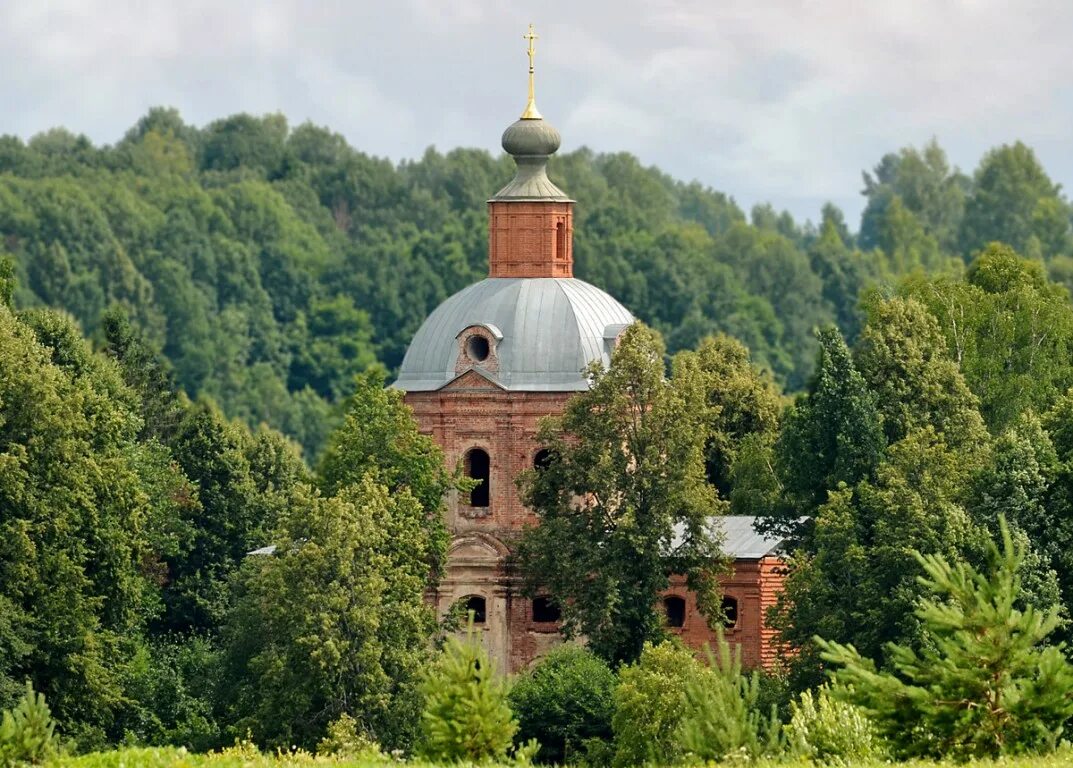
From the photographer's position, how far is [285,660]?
64250 millimetres

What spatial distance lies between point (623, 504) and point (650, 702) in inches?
246

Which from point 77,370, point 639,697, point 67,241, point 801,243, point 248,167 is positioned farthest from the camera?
point 801,243

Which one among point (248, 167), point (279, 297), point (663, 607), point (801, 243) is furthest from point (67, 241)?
point (663, 607)

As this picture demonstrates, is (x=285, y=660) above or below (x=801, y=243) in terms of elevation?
below

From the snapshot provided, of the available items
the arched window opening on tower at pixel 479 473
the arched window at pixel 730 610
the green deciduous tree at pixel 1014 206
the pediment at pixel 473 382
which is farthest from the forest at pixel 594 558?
the green deciduous tree at pixel 1014 206

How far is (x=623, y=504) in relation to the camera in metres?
66.8

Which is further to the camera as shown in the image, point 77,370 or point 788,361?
point 788,361

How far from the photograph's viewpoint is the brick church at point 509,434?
69750mm

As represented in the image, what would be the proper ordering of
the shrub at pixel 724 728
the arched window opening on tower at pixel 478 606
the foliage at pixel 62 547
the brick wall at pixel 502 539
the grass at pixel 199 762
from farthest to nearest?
the arched window opening on tower at pixel 478 606 < the brick wall at pixel 502 539 < the foliage at pixel 62 547 < the shrub at pixel 724 728 < the grass at pixel 199 762

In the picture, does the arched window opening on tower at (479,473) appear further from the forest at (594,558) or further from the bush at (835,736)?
the bush at (835,736)

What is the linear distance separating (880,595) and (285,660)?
31.8 feet

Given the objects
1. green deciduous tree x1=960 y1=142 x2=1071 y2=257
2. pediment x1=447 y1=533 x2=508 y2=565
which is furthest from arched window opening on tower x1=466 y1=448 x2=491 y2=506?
green deciduous tree x1=960 y1=142 x2=1071 y2=257

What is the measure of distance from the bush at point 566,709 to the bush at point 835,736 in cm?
1478

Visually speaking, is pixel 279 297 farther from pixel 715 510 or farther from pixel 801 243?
pixel 715 510
